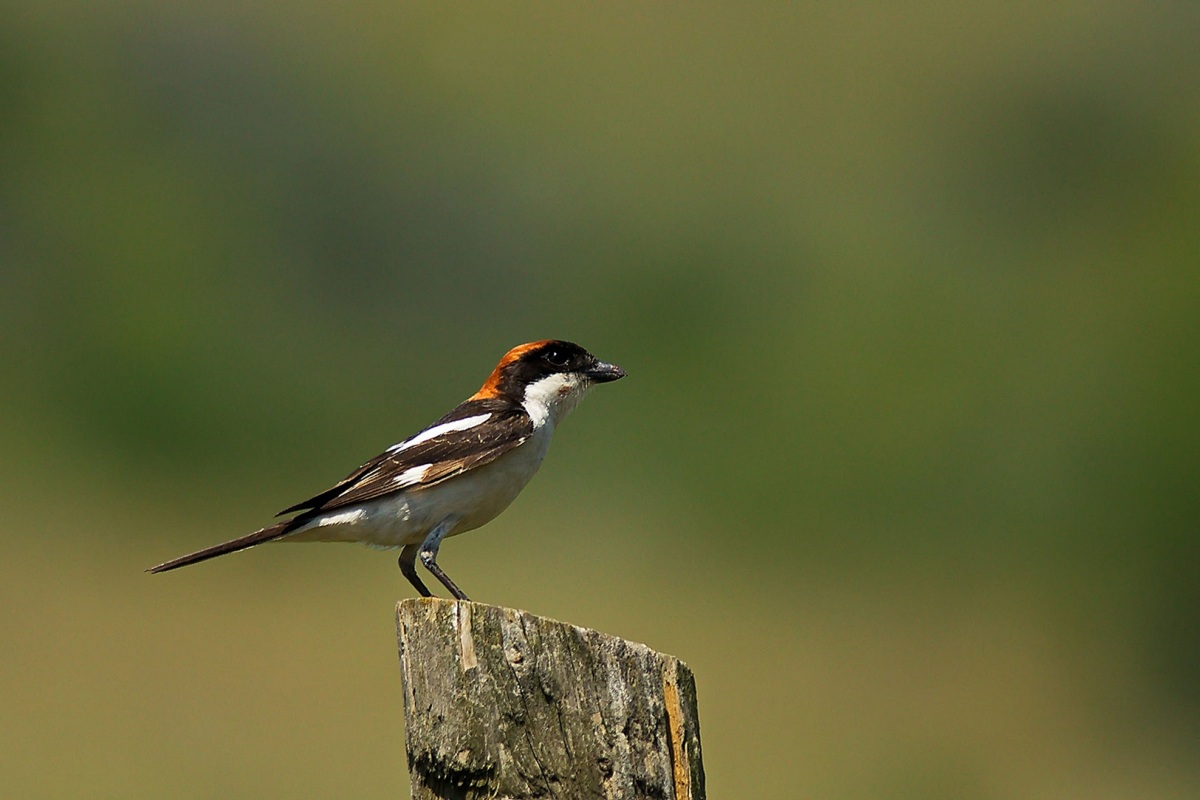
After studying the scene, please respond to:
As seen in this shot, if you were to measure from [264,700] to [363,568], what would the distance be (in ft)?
17.6

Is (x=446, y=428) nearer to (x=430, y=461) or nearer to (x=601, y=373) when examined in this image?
(x=430, y=461)

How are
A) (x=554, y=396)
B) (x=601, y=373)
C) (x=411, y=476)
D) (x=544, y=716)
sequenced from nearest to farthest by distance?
(x=544, y=716), (x=411, y=476), (x=554, y=396), (x=601, y=373)

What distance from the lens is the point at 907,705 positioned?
721 inches

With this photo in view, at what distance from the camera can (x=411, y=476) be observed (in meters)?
6.68

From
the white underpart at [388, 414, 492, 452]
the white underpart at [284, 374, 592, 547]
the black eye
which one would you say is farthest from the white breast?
the black eye

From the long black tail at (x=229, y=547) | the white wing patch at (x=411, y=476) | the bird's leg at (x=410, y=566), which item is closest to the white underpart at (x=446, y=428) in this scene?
the white wing patch at (x=411, y=476)

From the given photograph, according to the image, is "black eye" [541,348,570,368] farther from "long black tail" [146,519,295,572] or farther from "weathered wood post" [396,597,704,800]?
"weathered wood post" [396,597,704,800]

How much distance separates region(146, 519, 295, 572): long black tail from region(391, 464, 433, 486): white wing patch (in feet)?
1.67

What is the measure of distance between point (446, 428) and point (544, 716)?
3.10 meters

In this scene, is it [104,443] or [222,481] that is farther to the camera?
[104,443]

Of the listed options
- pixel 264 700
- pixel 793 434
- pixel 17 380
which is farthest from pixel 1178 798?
pixel 17 380

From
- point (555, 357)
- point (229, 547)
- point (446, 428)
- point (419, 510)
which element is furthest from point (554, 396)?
point (229, 547)

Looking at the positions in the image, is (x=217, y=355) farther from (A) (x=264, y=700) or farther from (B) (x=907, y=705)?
(B) (x=907, y=705)

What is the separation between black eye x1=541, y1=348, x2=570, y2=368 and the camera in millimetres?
7574
